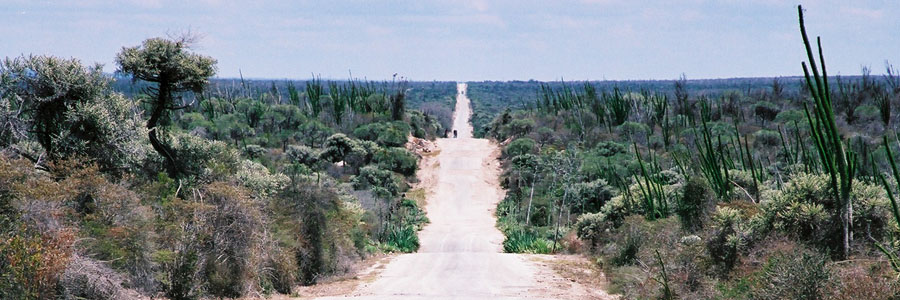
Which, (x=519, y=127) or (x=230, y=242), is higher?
(x=230, y=242)

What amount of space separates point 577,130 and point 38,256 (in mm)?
62088

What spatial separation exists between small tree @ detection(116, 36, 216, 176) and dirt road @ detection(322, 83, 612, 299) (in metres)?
7.23

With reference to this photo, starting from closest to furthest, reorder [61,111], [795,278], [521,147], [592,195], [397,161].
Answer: [795,278] → [61,111] → [592,195] → [397,161] → [521,147]

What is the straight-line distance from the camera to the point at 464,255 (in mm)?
30734

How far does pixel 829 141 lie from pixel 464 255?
55.7ft

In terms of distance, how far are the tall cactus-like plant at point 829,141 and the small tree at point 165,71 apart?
631 inches

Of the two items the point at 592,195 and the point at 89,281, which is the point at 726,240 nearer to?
the point at 89,281

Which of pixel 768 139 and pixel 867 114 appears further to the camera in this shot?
pixel 867 114

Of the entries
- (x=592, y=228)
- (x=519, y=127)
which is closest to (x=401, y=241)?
(x=592, y=228)

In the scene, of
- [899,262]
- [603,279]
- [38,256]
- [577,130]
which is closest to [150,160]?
[38,256]

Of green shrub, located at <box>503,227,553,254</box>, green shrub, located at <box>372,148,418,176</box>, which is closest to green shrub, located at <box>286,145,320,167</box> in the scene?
green shrub, located at <box>372,148,418,176</box>

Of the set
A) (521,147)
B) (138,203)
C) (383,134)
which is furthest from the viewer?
(383,134)

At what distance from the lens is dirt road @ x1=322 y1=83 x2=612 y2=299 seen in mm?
21109

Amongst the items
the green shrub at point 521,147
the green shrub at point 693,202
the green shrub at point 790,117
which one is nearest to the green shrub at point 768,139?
the green shrub at point 790,117
